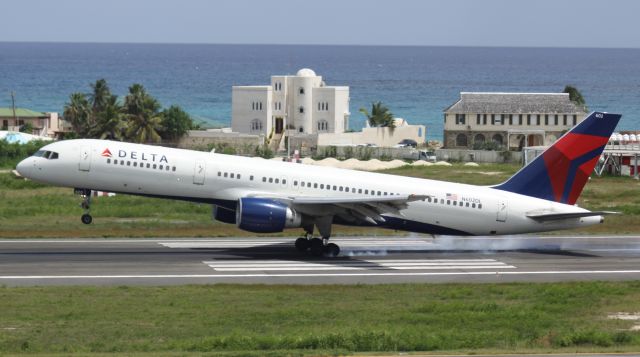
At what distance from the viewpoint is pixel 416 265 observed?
48219 millimetres

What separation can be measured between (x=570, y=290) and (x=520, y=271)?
6.02 meters

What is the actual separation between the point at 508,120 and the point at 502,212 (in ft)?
243

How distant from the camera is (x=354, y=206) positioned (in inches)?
1896

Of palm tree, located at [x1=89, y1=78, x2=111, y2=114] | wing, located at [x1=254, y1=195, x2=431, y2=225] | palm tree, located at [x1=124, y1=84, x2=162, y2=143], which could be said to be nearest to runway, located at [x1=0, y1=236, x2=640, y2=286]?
wing, located at [x1=254, y1=195, x2=431, y2=225]

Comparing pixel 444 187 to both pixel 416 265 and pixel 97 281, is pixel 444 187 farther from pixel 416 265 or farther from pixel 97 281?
pixel 97 281

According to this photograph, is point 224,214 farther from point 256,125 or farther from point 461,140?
point 256,125

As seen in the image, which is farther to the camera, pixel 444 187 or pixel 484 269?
pixel 444 187

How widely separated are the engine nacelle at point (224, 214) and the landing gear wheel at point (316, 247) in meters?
3.45

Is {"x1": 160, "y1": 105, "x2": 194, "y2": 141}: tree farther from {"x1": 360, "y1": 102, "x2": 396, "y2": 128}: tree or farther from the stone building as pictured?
the stone building

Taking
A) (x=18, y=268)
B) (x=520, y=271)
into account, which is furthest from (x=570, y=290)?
(x=18, y=268)

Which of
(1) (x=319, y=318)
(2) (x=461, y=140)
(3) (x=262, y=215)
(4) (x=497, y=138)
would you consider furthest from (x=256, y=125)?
(1) (x=319, y=318)

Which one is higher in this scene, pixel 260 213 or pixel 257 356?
pixel 260 213

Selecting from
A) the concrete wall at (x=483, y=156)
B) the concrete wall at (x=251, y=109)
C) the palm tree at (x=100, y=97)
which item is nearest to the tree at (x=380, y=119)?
the concrete wall at (x=251, y=109)

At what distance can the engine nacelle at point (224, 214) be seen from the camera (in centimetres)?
4953
